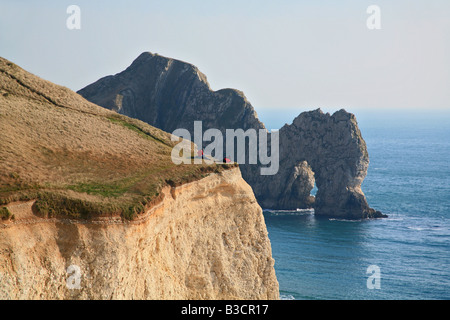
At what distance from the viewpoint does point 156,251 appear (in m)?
39.2

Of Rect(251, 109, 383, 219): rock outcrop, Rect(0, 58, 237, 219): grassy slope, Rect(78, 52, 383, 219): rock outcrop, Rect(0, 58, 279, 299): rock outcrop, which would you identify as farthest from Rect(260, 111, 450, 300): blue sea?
Rect(0, 58, 237, 219): grassy slope

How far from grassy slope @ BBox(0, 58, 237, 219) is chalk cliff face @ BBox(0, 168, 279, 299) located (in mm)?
1115

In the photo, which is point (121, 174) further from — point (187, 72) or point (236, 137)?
point (187, 72)

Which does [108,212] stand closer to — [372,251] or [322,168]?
[372,251]

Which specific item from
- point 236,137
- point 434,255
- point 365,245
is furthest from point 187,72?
point 434,255

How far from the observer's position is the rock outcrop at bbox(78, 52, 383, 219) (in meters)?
143

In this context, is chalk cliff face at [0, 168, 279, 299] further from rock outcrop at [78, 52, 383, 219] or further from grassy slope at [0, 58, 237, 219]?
rock outcrop at [78, 52, 383, 219]

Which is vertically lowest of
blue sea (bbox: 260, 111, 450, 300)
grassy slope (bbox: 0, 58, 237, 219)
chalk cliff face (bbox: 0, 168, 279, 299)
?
blue sea (bbox: 260, 111, 450, 300)

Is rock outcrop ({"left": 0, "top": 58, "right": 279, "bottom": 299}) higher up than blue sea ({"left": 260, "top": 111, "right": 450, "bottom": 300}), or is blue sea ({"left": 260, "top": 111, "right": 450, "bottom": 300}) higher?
rock outcrop ({"left": 0, "top": 58, "right": 279, "bottom": 299})

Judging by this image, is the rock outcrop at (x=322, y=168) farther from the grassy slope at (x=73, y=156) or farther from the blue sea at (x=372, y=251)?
the grassy slope at (x=73, y=156)

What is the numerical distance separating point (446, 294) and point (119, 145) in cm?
5862

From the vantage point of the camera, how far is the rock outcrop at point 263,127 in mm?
143000

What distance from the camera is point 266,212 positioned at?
470 feet

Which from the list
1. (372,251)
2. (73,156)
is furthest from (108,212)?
(372,251)
